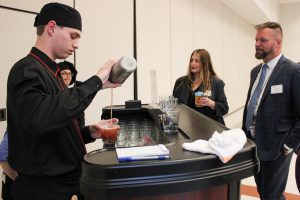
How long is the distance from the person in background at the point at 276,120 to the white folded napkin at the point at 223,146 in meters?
1.25

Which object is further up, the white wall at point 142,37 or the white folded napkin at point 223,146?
the white wall at point 142,37

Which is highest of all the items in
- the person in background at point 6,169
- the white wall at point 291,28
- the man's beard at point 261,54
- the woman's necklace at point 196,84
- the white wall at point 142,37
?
the white wall at point 291,28

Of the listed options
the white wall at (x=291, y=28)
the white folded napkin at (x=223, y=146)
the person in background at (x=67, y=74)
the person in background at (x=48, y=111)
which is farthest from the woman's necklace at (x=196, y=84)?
the white wall at (x=291, y=28)

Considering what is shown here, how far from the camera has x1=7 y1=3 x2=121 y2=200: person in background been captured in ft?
3.59

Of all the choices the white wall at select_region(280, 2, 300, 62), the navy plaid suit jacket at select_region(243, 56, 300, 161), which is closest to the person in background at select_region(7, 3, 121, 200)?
the navy plaid suit jacket at select_region(243, 56, 300, 161)

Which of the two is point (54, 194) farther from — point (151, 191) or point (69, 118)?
point (151, 191)

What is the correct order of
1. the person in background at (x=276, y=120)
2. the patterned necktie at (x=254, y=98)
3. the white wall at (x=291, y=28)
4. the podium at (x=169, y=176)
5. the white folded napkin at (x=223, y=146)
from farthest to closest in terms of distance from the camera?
the white wall at (x=291, y=28), the patterned necktie at (x=254, y=98), the person in background at (x=276, y=120), the white folded napkin at (x=223, y=146), the podium at (x=169, y=176)

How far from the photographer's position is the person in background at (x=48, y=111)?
1.09m

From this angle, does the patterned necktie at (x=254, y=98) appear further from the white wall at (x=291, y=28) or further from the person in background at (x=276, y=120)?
the white wall at (x=291, y=28)

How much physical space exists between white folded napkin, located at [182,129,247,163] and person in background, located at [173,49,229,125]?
1.64 meters

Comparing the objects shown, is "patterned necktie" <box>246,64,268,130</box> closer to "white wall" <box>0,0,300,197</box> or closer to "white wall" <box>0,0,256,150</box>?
"white wall" <box>0,0,256,150</box>

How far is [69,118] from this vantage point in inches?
43.5

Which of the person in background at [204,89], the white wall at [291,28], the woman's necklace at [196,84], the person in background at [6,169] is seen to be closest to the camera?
the person in background at [6,169]

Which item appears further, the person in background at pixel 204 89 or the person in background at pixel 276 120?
the person in background at pixel 204 89
